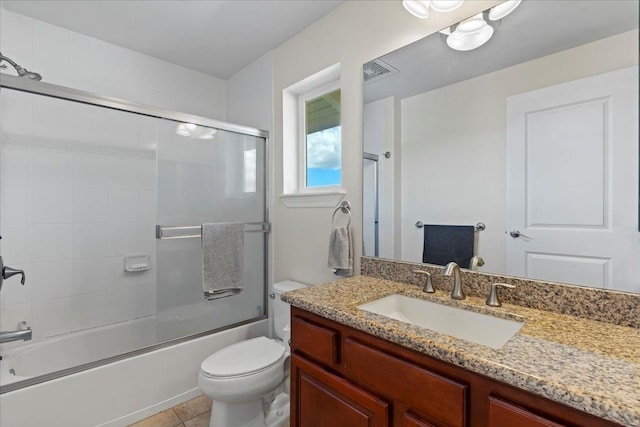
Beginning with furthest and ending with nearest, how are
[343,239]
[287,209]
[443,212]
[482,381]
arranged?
[287,209] < [343,239] < [443,212] < [482,381]

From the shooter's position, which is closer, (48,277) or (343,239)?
(343,239)

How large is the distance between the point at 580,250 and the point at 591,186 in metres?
0.22

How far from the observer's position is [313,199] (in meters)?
1.94

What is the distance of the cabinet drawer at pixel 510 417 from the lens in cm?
61

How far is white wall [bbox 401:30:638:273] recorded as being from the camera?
3.44 feet

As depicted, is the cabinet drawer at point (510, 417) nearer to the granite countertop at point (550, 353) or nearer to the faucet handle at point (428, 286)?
the granite countertop at point (550, 353)

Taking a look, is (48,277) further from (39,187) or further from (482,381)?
(482,381)

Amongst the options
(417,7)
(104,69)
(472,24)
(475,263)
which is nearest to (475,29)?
(472,24)

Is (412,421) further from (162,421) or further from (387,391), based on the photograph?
(162,421)

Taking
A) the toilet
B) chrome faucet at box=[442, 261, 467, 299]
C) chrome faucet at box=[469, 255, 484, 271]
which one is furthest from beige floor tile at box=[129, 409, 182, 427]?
chrome faucet at box=[469, 255, 484, 271]

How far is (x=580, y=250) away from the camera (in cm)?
101

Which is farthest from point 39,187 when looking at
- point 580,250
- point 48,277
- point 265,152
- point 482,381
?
point 580,250

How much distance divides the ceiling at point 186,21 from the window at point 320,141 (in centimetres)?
48

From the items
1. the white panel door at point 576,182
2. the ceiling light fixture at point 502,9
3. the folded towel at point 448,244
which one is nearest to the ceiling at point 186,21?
the ceiling light fixture at point 502,9
